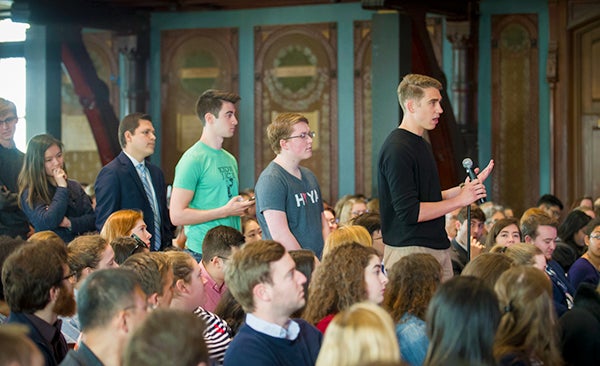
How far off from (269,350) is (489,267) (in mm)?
1053

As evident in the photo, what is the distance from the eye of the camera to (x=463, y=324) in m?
3.00

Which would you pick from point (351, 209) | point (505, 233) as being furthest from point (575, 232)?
point (351, 209)

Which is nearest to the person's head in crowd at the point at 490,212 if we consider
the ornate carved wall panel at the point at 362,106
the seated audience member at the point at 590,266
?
the seated audience member at the point at 590,266

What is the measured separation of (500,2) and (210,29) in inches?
136

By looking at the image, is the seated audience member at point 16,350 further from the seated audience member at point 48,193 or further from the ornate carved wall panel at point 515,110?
the ornate carved wall panel at point 515,110

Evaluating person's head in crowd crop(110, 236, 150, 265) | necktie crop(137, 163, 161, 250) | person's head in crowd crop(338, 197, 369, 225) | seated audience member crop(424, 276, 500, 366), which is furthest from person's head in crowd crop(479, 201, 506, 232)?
seated audience member crop(424, 276, 500, 366)

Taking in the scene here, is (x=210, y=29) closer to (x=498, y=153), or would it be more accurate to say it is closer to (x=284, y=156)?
(x=498, y=153)

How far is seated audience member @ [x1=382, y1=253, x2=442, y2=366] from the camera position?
375cm

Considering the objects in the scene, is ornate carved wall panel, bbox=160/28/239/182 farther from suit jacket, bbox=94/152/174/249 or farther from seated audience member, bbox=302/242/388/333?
seated audience member, bbox=302/242/388/333

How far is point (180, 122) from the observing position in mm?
12555

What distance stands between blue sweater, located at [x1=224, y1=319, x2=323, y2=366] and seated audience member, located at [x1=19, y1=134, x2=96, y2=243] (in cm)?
285

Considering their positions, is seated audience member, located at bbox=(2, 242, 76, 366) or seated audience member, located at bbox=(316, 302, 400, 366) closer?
seated audience member, located at bbox=(316, 302, 400, 366)

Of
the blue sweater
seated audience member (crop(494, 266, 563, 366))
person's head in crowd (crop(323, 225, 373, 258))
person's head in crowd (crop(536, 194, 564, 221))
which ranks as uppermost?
person's head in crowd (crop(536, 194, 564, 221))

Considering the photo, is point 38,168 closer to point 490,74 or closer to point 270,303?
point 270,303
